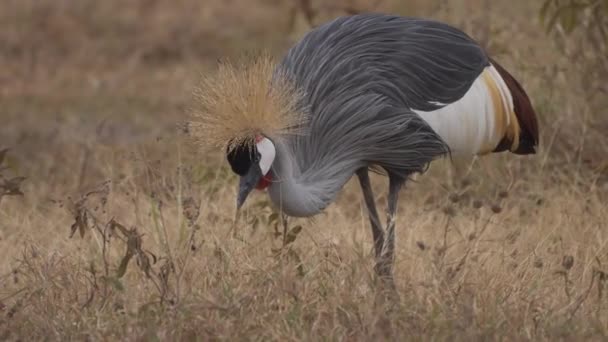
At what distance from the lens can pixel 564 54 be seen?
17.0 ft

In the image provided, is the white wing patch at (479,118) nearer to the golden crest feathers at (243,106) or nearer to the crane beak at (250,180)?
the golden crest feathers at (243,106)

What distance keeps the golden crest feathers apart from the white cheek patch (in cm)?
2

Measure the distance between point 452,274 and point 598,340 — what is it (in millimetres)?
419

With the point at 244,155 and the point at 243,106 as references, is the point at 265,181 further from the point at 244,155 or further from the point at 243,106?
the point at 243,106

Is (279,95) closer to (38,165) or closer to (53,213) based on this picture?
(53,213)

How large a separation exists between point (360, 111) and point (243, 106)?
14.9 inches

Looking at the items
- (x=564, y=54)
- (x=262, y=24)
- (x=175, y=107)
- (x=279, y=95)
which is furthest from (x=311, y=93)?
(x=262, y=24)

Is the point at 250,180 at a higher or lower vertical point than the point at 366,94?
lower

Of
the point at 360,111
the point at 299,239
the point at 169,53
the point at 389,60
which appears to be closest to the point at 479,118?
the point at 389,60

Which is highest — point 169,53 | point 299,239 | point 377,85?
point 169,53

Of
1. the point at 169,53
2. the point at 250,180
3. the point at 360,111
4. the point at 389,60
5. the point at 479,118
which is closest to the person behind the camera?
the point at 250,180

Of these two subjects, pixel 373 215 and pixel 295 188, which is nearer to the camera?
pixel 295 188

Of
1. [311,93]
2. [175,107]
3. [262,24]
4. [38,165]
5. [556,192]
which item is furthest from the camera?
[262,24]

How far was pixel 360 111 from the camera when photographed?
3.70m
